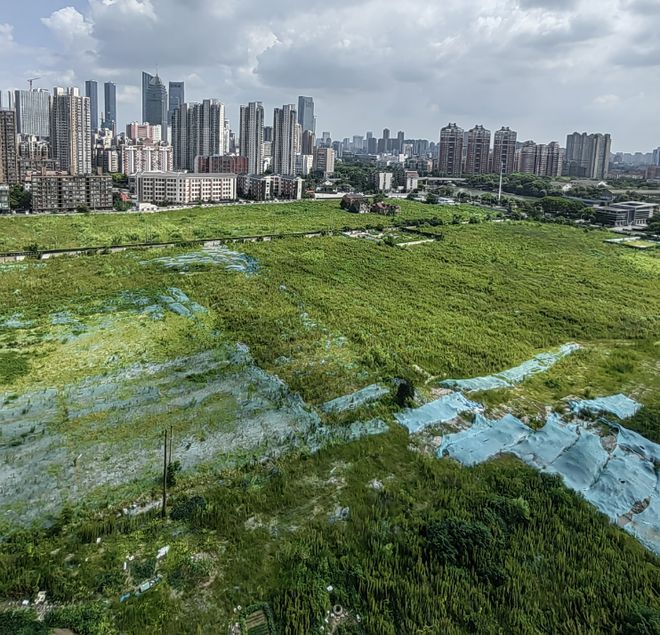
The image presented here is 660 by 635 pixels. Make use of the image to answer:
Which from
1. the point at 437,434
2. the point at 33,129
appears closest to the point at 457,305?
the point at 437,434

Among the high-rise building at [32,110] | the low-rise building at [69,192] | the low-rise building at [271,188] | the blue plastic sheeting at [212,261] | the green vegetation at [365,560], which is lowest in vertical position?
the green vegetation at [365,560]

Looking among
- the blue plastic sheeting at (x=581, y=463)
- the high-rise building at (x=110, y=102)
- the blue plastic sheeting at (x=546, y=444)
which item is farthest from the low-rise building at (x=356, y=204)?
the high-rise building at (x=110, y=102)

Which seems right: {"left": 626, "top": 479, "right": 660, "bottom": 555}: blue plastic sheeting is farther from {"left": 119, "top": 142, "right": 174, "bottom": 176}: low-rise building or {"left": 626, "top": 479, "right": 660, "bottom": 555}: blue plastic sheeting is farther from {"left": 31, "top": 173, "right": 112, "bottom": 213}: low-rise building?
{"left": 119, "top": 142, "right": 174, "bottom": 176}: low-rise building

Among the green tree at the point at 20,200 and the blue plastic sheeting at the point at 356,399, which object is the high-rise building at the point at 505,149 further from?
the blue plastic sheeting at the point at 356,399

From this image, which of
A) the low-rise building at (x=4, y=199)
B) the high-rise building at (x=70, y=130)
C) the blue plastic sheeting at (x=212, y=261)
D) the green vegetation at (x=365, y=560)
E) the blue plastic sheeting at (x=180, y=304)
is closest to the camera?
the green vegetation at (x=365, y=560)

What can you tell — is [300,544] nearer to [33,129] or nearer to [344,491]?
[344,491]
